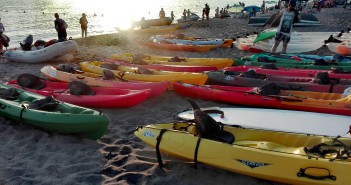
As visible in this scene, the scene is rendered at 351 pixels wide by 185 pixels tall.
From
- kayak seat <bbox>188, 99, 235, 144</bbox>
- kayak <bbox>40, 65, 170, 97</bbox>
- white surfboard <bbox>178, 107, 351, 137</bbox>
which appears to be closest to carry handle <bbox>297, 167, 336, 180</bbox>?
kayak seat <bbox>188, 99, 235, 144</bbox>

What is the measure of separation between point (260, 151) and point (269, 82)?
3670 mm

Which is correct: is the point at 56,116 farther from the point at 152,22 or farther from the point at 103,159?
the point at 152,22

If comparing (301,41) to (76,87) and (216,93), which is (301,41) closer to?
(216,93)

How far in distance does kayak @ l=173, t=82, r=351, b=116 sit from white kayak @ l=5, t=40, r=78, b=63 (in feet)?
16.7

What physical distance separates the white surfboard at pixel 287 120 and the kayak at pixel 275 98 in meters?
0.27

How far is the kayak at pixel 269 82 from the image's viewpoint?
6.49 meters

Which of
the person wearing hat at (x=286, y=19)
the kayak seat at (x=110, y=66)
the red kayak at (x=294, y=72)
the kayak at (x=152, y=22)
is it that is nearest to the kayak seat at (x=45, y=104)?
the kayak seat at (x=110, y=66)

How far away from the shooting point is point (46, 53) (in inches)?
420

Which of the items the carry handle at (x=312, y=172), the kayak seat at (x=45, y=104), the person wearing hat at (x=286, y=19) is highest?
the person wearing hat at (x=286, y=19)

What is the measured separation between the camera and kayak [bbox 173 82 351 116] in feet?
18.4

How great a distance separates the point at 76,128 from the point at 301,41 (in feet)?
29.9

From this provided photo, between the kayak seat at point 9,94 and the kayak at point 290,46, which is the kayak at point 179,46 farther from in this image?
the kayak seat at point 9,94

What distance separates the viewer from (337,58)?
920 centimetres

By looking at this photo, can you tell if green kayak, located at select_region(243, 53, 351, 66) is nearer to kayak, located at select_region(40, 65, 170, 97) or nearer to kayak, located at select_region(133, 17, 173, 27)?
kayak, located at select_region(40, 65, 170, 97)
